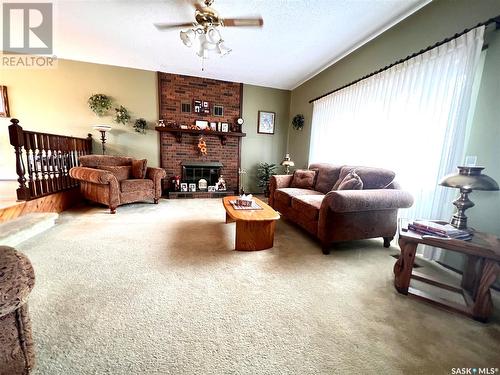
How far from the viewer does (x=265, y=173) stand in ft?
17.1

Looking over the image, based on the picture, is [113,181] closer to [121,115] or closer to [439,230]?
[121,115]

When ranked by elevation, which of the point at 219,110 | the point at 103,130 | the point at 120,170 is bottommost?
the point at 120,170

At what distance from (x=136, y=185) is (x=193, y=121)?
202cm

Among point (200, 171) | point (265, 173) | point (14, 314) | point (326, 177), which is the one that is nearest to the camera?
point (14, 314)

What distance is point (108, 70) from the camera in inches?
166

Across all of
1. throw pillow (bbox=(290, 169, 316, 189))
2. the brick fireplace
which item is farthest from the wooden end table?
the brick fireplace

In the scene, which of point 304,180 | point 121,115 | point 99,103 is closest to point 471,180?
point 304,180

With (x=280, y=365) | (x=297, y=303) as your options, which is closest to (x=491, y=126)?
(x=297, y=303)

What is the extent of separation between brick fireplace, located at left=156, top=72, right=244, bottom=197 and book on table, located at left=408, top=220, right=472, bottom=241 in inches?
155

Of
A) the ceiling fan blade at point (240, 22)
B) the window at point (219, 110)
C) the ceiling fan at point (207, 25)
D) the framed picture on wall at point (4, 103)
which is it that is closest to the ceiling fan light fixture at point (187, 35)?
the ceiling fan at point (207, 25)

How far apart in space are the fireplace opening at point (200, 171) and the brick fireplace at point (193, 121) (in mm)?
136

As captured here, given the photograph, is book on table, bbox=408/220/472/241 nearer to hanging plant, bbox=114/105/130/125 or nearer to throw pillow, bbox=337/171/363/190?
throw pillow, bbox=337/171/363/190

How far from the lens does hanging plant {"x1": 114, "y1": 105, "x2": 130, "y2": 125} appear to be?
431cm

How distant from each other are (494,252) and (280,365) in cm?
142
